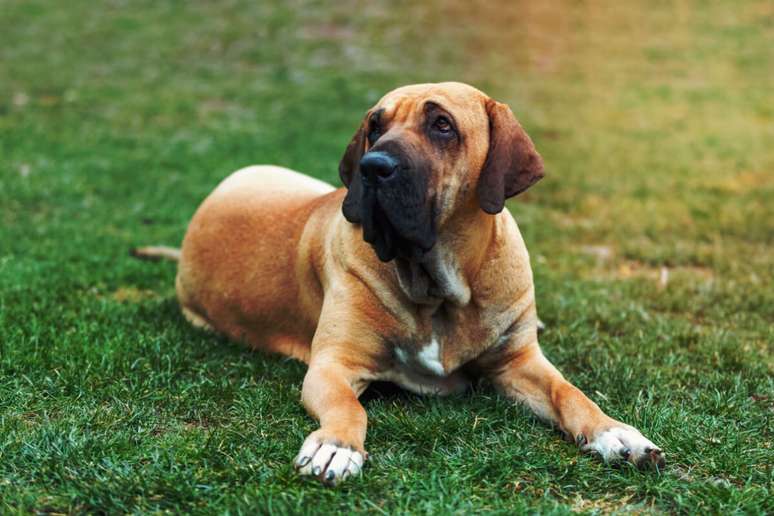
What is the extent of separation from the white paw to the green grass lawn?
6 centimetres

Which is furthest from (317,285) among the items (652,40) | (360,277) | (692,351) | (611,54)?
(652,40)

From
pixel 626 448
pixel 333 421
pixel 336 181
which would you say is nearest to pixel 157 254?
pixel 336 181

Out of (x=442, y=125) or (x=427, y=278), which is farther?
(x=427, y=278)

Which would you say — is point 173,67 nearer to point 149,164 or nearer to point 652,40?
point 149,164

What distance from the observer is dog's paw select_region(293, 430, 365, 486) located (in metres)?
3.00

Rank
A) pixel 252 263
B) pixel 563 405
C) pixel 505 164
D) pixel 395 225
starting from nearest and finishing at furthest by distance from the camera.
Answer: pixel 395 225 < pixel 563 405 < pixel 505 164 < pixel 252 263

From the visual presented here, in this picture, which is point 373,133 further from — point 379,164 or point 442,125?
point 379,164

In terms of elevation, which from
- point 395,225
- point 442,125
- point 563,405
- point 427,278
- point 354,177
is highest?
point 442,125

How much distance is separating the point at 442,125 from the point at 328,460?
1.53m

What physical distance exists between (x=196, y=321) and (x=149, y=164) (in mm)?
5340

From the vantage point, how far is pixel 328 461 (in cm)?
304

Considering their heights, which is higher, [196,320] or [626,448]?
[626,448]

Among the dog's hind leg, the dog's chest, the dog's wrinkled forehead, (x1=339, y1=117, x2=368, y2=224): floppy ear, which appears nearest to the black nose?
(x1=339, y1=117, x2=368, y2=224): floppy ear

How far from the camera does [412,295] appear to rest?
3873 mm
